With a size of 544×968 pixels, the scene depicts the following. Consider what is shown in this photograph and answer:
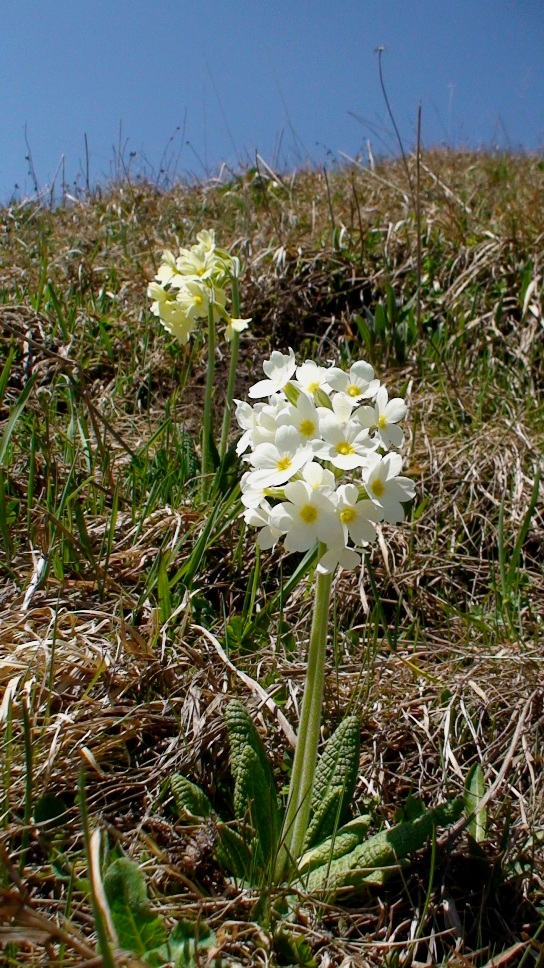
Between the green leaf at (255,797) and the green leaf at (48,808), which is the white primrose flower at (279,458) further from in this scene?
the green leaf at (48,808)

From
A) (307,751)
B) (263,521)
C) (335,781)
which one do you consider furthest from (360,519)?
(335,781)

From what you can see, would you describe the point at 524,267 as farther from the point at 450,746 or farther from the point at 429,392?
the point at 450,746

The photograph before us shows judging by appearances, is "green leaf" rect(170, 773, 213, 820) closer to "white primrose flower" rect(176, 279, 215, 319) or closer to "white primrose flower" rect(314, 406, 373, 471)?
"white primrose flower" rect(314, 406, 373, 471)

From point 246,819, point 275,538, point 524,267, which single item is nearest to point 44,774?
point 246,819

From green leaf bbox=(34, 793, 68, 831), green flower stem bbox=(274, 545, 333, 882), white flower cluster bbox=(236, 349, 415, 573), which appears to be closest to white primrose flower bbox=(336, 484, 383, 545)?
white flower cluster bbox=(236, 349, 415, 573)

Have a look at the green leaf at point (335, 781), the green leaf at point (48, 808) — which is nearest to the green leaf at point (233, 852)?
the green leaf at point (335, 781)

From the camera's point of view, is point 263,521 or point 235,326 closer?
point 263,521

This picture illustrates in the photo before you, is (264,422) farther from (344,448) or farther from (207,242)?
(207,242)
